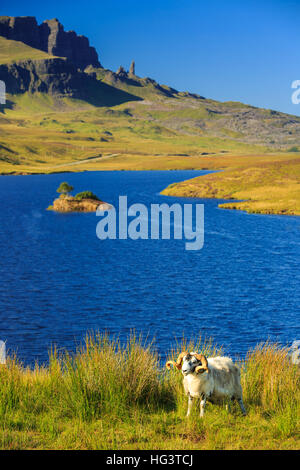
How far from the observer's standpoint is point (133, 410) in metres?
14.5

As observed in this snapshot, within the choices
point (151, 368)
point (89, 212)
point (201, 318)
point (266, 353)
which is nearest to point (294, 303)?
point (201, 318)

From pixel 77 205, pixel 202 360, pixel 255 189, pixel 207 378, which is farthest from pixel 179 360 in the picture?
pixel 255 189

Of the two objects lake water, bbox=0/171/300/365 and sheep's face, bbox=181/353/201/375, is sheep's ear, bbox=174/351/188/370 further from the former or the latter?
lake water, bbox=0/171/300/365

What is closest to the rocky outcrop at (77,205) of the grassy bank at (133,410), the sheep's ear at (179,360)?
the grassy bank at (133,410)

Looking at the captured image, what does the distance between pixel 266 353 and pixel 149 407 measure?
4.66m

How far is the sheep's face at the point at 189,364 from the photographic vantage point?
13062 mm

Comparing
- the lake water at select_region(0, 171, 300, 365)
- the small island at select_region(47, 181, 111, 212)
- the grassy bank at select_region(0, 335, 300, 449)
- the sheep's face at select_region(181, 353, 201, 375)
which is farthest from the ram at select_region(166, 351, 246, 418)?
the small island at select_region(47, 181, 111, 212)

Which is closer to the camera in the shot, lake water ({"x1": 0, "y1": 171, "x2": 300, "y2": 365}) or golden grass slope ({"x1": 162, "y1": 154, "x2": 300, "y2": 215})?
lake water ({"x1": 0, "y1": 171, "x2": 300, "y2": 365})

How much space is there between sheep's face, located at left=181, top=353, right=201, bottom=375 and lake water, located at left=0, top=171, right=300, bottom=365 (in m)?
13.6

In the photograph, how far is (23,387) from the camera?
1602cm

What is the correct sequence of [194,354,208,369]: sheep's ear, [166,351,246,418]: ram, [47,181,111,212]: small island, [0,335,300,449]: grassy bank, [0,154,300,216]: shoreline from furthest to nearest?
[0,154,300,216]: shoreline → [47,181,111,212]: small island → [166,351,246,418]: ram → [194,354,208,369]: sheep's ear → [0,335,300,449]: grassy bank

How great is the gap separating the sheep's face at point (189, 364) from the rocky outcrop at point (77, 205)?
103 meters

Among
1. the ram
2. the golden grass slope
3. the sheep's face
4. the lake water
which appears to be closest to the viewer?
the sheep's face

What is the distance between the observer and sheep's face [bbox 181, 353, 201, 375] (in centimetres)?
1306
